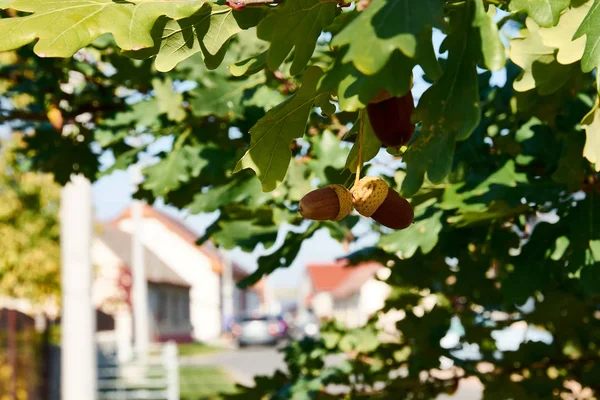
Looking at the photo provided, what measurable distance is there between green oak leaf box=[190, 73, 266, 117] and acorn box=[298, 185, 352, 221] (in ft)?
6.01

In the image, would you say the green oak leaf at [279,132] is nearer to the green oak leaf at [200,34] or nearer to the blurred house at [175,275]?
the green oak leaf at [200,34]

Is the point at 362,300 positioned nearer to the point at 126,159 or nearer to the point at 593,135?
the point at 126,159

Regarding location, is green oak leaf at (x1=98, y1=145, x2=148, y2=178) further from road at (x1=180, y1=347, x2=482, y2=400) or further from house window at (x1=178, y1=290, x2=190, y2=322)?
house window at (x1=178, y1=290, x2=190, y2=322)

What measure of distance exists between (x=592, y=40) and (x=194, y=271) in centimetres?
4455

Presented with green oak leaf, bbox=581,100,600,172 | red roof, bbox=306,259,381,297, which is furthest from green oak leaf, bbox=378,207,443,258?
red roof, bbox=306,259,381,297

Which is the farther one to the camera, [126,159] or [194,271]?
[194,271]

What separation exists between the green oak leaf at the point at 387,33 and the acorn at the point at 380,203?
1.02 feet

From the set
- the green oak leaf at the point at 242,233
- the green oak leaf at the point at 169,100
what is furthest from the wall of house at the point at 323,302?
the green oak leaf at the point at 242,233

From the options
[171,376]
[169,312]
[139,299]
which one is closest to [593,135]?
[171,376]

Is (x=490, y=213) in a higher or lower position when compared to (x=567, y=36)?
lower

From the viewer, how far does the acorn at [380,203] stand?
1390mm

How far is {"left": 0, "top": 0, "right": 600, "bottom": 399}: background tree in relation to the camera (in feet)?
4.26

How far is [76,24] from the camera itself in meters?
1.34

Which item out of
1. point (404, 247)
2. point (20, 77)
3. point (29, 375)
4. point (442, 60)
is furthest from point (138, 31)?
point (29, 375)
